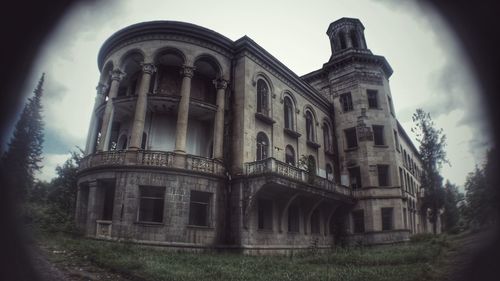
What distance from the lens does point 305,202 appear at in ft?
69.6

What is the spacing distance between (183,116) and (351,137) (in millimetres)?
18545

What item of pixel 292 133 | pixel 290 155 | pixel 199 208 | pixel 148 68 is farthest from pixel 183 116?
pixel 290 155

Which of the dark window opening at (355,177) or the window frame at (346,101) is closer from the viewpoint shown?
the dark window opening at (355,177)

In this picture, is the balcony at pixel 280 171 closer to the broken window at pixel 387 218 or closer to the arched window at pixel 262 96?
the arched window at pixel 262 96

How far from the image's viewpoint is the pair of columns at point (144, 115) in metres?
16.7

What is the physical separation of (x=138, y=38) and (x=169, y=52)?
2.24 meters

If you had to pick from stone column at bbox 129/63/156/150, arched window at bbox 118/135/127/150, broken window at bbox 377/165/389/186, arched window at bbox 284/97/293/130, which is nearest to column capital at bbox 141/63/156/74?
stone column at bbox 129/63/156/150

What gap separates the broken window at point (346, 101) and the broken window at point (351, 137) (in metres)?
2.29

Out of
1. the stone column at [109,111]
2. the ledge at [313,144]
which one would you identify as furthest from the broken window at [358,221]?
the stone column at [109,111]

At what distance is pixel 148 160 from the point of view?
15.7m

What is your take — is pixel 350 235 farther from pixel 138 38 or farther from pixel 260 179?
pixel 138 38

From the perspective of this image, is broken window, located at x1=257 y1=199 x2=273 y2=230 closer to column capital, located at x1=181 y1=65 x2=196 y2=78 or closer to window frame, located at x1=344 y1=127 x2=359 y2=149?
column capital, located at x1=181 y1=65 x2=196 y2=78

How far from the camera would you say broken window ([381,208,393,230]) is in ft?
83.1

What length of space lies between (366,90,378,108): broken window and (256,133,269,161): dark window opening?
1418 cm
